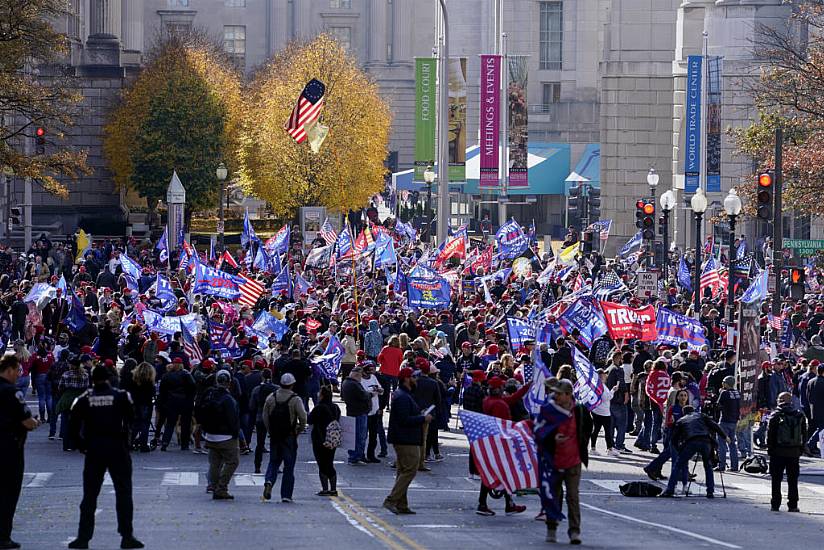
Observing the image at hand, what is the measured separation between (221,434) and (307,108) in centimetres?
4419

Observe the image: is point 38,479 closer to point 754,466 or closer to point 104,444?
point 104,444

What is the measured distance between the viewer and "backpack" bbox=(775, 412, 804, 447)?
64.8 feet

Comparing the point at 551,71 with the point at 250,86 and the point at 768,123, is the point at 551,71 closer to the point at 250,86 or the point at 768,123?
the point at 250,86

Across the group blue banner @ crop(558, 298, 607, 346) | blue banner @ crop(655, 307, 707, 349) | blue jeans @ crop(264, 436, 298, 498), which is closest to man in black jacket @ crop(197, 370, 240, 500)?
blue jeans @ crop(264, 436, 298, 498)

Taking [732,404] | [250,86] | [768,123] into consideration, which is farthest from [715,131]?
[250,86]

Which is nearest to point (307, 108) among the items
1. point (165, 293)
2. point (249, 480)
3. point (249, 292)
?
point (249, 292)

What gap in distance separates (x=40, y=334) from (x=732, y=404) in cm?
1150

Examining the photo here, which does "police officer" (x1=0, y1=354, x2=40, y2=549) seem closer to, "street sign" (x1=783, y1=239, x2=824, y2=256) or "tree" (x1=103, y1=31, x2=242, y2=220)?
"street sign" (x1=783, y1=239, x2=824, y2=256)

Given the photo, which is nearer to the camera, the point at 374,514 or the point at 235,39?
the point at 374,514

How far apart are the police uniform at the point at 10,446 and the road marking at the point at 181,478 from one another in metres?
6.37

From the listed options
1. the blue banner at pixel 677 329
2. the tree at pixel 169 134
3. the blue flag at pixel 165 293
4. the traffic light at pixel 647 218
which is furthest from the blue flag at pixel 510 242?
the tree at pixel 169 134

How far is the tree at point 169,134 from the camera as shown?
251 feet

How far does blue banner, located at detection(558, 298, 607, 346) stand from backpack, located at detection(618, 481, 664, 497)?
764cm

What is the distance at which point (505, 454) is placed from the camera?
17344 mm
